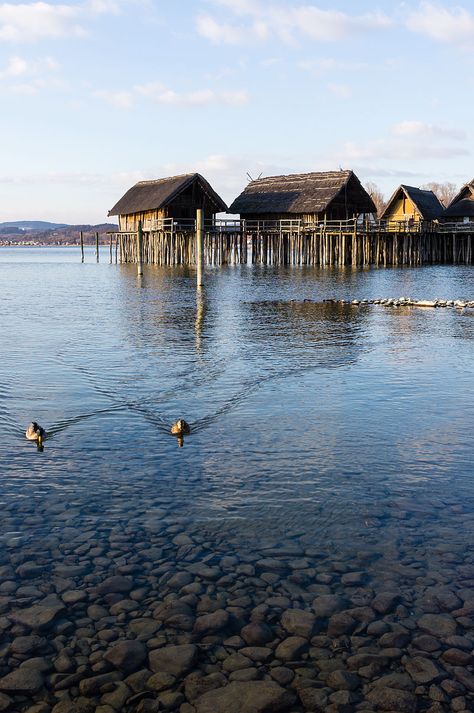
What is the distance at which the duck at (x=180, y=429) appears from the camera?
29.9 ft

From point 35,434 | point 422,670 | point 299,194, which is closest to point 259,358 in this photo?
point 35,434

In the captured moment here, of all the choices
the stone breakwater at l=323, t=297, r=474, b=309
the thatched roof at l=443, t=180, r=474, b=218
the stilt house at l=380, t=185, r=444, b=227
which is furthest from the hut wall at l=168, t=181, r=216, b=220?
the stone breakwater at l=323, t=297, r=474, b=309

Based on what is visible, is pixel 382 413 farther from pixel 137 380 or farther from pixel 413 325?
pixel 413 325

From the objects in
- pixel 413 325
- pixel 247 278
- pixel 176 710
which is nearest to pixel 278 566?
pixel 176 710

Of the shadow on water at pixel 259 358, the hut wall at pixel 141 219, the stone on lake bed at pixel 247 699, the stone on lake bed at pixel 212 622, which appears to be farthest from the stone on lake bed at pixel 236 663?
the hut wall at pixel 141 219

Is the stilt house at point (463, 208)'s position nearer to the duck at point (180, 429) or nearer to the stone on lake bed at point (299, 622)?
the duck at point (180, 429)

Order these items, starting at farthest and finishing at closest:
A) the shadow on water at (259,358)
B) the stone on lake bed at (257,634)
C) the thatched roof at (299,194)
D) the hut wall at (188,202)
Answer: the thatched roof at (299,194) < the hut wall at (188,202) < the shadow on water at (259,358) < the stone on lake bed at (257,634)

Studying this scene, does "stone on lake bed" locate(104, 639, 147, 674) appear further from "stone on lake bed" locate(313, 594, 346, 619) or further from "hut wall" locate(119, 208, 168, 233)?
"hut wall" locate(119, 208, 168, 233)

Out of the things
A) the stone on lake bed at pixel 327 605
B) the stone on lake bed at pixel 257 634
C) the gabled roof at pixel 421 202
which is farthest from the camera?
the gabled roof at pixel 421 202

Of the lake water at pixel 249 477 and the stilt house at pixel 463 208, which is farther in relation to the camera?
the stilt house at pixel 463 208

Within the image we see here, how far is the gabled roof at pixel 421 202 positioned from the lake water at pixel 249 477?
50040 millimetres

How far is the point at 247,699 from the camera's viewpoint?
4164 mm

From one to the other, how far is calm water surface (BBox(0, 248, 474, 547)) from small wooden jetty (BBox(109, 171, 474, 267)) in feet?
118

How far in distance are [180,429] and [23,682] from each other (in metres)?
5.00
